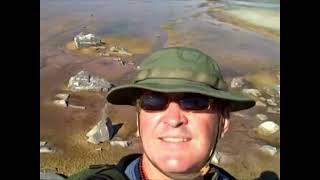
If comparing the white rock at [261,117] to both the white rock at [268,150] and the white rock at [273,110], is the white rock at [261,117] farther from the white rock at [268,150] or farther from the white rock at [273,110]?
the white rock at [268,150]

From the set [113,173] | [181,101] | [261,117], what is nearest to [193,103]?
[181,101]

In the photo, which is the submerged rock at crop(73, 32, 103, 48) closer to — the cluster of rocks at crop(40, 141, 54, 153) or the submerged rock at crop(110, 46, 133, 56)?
the submerged rock at crop(110, 46, 133, 56)

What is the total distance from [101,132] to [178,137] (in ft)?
7.80

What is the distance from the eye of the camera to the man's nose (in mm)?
1354

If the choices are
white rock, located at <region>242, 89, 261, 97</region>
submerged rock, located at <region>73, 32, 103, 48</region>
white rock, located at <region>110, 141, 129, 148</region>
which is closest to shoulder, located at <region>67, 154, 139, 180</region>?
white rock, located at <region>110, 141, 129, 148</region>

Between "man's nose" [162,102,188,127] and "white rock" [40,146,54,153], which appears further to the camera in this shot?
"white rock" [40,146,54,153]

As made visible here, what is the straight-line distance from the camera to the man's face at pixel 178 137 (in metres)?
1.35

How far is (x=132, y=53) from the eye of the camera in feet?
12.7

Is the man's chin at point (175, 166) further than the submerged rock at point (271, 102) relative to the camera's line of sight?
No

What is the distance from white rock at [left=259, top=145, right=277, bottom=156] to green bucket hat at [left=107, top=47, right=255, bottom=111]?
91.2 inches

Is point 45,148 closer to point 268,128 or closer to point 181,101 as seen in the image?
point 268,128

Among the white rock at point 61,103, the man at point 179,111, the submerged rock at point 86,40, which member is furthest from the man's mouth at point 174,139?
the submerged rock at point 86,40
